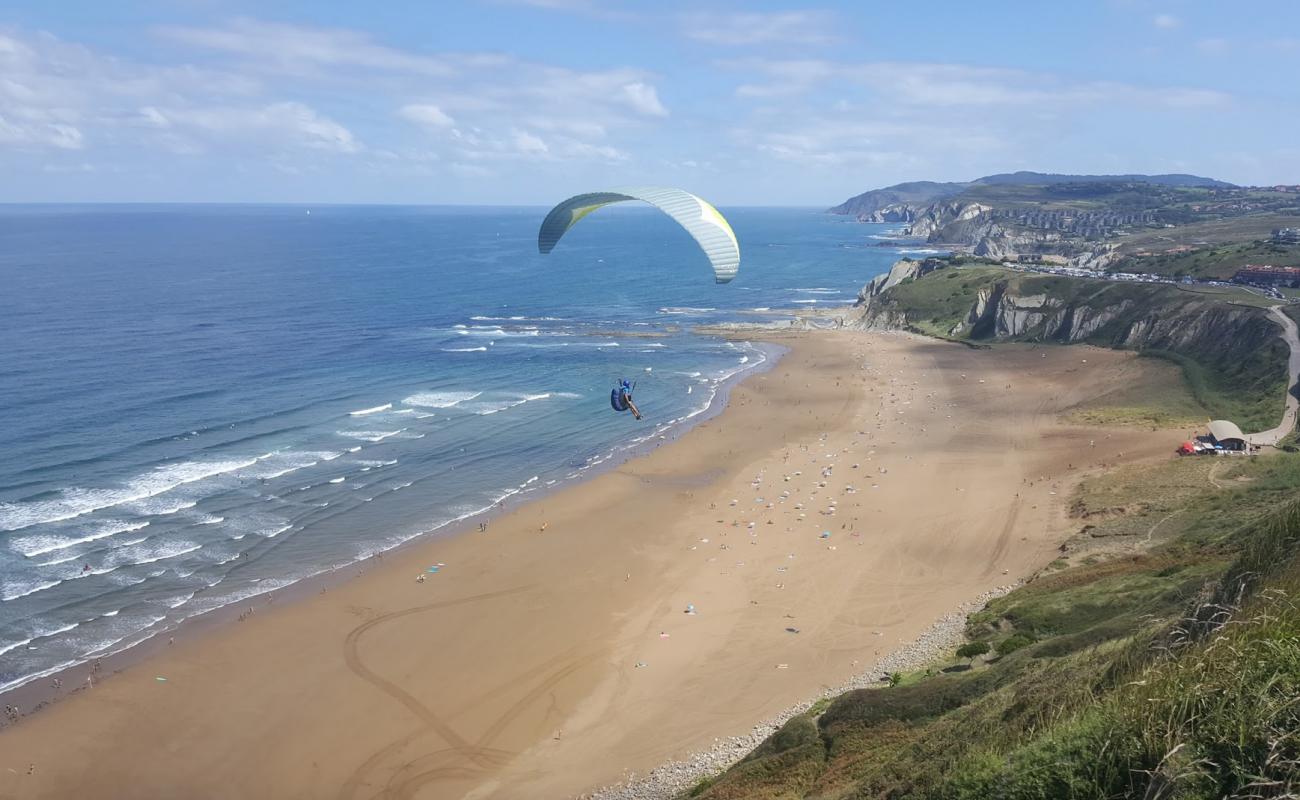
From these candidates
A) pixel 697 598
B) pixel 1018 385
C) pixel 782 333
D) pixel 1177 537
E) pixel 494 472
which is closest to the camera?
pixel 1177 537

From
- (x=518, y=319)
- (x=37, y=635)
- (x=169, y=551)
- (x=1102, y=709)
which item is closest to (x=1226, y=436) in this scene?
(x=1102, y=709)

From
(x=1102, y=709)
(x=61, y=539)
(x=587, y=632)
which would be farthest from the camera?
(x=61, y=539)

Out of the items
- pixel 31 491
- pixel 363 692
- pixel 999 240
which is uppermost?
pixel 999 240

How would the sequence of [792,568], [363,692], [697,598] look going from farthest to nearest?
[792,568] < [697,598] < [363,692]

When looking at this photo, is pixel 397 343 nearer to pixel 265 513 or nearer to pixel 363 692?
pixel 265 513

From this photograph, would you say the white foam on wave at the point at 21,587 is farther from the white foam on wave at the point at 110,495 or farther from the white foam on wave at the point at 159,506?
the white foam on wave at the point at 159,506

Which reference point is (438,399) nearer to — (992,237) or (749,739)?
(749,739)

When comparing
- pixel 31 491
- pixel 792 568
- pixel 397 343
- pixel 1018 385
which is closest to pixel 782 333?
pixel 1018 385
